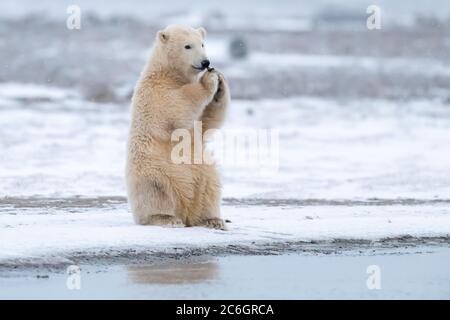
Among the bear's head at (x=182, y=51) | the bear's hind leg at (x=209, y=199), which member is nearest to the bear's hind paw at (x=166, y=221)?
the bear's hind leg at (x=209, y=199)

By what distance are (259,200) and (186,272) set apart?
446cm

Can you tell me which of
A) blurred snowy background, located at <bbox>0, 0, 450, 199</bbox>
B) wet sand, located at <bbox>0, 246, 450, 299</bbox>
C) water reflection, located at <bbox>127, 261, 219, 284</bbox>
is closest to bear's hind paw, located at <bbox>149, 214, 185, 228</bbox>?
wet sand, located at <bbox>0, 246, 450, 299</bbox>

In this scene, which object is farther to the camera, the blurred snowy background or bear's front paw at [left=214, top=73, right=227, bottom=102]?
the blurred snowy background

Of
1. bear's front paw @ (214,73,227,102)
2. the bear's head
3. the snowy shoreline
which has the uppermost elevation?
the bear's head

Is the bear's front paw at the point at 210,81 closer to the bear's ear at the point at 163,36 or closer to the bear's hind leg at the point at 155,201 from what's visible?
the bear's ear at the point at 163,36

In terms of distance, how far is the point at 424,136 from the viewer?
62.0 feet

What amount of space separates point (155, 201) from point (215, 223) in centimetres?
56

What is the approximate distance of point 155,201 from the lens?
8320 millimetres

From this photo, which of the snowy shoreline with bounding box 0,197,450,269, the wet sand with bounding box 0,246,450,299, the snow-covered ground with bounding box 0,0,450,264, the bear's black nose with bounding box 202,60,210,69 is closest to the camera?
the wet sand with bounding box 0,246,450,299

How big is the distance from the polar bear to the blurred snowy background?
3.49 m

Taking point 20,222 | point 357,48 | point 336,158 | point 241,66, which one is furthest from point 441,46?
point 20,222

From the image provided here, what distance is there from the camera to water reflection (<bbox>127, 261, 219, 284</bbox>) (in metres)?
6.75

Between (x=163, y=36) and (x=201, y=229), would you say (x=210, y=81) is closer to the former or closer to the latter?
(x=163, y=36)

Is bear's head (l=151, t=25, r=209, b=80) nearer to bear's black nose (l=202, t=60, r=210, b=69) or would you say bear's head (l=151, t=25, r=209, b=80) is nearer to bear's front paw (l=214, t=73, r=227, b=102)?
bear's black nose (l=202, t=60, r=210, b=69)
